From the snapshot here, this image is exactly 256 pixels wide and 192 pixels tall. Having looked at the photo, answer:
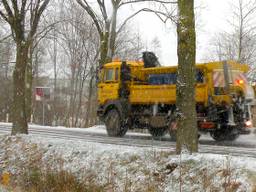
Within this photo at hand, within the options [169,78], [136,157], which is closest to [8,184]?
[136,157]

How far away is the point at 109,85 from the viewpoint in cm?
2200

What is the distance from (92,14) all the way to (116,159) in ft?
61.8

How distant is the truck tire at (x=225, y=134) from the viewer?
63.8ft

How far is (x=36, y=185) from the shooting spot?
13453 millimetres

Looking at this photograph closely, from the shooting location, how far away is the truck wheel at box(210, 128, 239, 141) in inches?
768

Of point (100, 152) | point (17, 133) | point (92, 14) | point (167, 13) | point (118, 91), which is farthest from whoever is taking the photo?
point (92, 14)

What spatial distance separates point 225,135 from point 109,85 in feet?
16.9

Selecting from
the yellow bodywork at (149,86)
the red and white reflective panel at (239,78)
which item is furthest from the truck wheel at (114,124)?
the red and white reflective panel at (239,78)

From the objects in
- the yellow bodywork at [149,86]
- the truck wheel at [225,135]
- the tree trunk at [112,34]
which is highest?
the tree trunk at [112,34]

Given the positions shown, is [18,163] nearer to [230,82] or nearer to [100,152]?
[100,152]

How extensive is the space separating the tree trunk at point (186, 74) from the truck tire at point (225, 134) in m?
8.28

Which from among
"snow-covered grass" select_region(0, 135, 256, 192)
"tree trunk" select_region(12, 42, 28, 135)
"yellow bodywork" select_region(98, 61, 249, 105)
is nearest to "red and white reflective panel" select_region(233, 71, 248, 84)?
"yellow bodywork" select_region(98, 61, 249, 105)

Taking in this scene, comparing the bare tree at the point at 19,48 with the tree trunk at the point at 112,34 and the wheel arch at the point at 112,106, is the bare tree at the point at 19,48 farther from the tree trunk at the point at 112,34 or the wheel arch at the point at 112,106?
the tree trunk at the point at 112,34

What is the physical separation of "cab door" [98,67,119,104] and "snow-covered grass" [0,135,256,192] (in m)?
5.94
